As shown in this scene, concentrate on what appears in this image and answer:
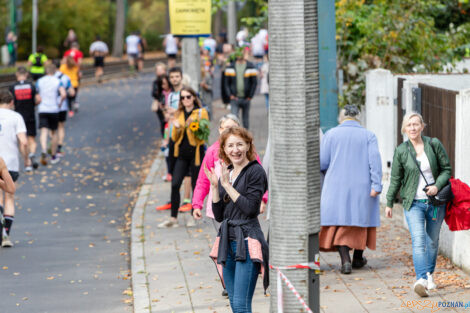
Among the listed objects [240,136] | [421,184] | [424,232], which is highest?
[240,136]

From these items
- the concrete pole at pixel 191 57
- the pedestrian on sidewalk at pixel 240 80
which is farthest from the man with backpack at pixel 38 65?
the concrete pole at pixel 191 57

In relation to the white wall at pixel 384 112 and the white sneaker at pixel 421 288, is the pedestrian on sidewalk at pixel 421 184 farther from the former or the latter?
the white wall at pixel 384 112

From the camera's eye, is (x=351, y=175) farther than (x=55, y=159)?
No

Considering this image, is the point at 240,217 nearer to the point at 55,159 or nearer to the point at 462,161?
the point at 462,161

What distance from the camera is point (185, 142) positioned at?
12.1 m

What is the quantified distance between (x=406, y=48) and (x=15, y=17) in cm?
3376

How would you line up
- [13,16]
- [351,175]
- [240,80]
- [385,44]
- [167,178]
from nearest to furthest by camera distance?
[351,175] < [385,44] < [167,178] < [240,80] < [13,16]

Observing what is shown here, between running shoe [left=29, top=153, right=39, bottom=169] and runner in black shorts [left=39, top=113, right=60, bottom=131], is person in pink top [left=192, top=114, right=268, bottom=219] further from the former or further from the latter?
runner in black shorts [left=39, top=113, right=60, bottom=131]

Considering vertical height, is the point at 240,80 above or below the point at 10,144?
above

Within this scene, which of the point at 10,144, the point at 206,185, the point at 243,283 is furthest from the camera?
the point at 10,144

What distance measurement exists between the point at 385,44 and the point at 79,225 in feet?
19.2

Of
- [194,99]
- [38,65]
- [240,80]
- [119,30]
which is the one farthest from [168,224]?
[119,30]

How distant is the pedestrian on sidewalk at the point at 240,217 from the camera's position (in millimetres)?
6621

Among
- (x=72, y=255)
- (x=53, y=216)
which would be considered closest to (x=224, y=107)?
(x=53, y=216)
